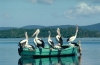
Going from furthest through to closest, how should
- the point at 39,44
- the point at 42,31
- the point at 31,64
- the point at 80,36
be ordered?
the point at 80,36 → the point at 42,31 → the point at 39,44 → the point at 31,64

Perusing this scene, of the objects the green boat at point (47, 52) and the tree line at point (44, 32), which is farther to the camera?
the tree line at point (44, 32)

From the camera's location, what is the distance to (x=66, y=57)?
36.5m

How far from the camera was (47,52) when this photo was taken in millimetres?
35781

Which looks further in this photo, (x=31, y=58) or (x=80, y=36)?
(x=80, y=36)

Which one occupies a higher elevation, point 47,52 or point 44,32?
point 44,32

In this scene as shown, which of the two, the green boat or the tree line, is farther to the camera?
the tree line

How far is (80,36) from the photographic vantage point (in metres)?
154

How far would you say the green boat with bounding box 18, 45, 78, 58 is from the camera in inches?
1395

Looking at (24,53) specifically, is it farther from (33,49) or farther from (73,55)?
(73,55)

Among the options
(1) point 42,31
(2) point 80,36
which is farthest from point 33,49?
(2) point 80,36

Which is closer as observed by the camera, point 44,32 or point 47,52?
point 47,52

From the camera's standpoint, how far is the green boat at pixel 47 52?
35.4m

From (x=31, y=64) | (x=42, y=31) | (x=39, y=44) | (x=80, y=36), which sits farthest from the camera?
(x=80, y=36)

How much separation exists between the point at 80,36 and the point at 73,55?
116 metres
